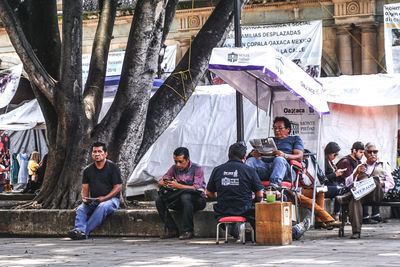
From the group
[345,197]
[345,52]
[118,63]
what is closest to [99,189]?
[345,197]

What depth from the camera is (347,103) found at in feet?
55.4

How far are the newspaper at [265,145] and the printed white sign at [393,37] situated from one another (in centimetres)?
969

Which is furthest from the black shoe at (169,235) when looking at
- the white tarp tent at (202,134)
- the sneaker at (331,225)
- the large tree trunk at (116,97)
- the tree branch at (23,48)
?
the white tarp tent at (202,134)

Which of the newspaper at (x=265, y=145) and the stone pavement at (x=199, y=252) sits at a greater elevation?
the newspaper at (x=265, y=145)

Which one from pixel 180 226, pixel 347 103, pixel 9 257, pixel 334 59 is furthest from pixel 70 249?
pixel 334 59

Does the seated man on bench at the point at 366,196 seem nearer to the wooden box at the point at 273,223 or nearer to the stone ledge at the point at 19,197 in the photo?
the wooden box at the point at 273,223

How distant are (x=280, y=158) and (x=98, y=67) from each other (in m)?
4.35

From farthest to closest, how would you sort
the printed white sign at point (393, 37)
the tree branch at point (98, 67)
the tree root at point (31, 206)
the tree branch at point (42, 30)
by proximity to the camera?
the printed white sign at point (393, 37) → the tree branch at point (42, 30) → the tree branch at point (98, 67) → the tree root at point (31, 206)

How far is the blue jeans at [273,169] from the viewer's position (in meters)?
10.7

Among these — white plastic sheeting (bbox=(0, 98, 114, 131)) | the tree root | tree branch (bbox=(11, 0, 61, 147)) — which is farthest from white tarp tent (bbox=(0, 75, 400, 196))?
the tree root

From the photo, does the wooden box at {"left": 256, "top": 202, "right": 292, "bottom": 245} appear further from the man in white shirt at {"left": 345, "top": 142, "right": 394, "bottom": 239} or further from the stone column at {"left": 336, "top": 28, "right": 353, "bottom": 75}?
the stone column at {"left": 336, "top": 28, "right": 353, "bottom": 75}

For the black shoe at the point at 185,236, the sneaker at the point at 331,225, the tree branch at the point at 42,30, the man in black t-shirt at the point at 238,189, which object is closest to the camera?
the man in black t-shirt at the point at 238,189

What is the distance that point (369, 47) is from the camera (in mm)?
24578

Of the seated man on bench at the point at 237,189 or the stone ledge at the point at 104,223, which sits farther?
the stone ledge at the point at 104,223
